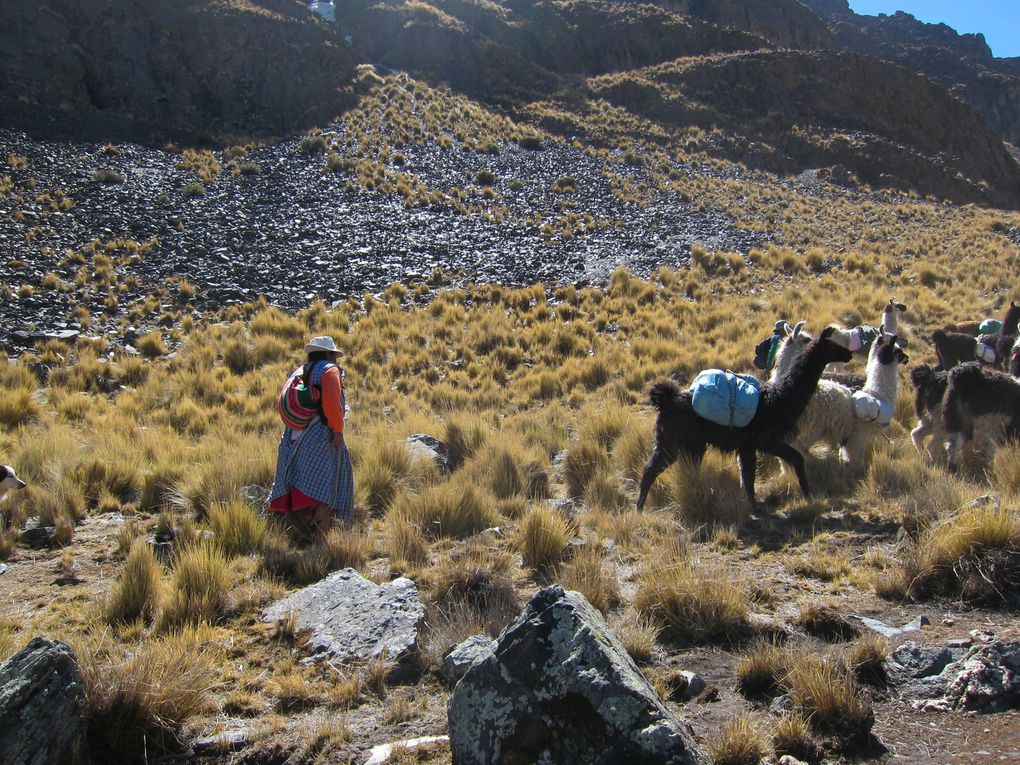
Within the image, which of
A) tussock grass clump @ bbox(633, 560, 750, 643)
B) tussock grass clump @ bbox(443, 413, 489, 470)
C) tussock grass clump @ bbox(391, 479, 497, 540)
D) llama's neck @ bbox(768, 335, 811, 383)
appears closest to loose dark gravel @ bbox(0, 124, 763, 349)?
tussock grass clump @ bbox(443, 413, 489, 470)

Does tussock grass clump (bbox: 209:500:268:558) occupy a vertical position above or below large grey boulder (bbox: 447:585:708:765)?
below

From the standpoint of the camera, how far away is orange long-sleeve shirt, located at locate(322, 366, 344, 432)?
6047 millimetres

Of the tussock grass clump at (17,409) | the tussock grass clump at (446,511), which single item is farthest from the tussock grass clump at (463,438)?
the tussock grass clump at (17,409)

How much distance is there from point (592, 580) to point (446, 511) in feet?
6.79

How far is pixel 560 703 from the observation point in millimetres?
2656

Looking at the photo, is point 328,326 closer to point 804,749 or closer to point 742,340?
point 742,340

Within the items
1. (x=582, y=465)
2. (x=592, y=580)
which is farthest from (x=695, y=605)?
(x=582, y=465)

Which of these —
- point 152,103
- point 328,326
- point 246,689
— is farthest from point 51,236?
point 246,689

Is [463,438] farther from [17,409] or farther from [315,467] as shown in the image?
[17,409]

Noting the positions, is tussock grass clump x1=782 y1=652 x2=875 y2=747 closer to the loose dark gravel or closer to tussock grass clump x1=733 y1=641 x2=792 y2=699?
tussock grass clump x1=733 y1=641 x2=792 y2=699

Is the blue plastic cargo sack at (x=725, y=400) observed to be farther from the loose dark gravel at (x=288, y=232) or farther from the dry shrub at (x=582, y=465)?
the loose dark gravel at (x=288, y=232)

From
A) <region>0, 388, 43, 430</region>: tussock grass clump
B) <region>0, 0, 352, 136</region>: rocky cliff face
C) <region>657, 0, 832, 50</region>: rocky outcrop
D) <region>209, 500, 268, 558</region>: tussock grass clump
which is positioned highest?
<region>657, 0, 832, 50</region>: rocky outcrop

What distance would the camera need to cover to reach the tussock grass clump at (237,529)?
18.8ft

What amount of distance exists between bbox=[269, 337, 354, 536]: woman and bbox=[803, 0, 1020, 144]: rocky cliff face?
9000cm
